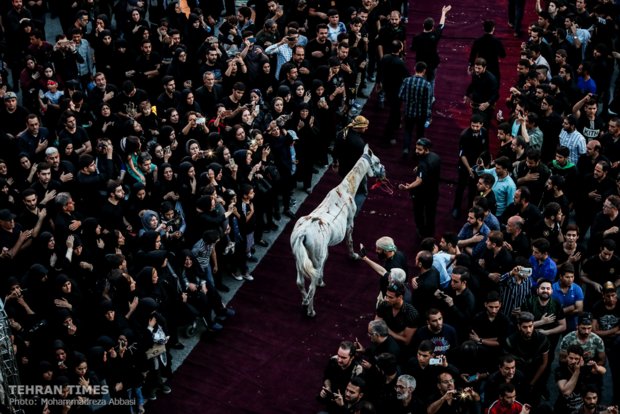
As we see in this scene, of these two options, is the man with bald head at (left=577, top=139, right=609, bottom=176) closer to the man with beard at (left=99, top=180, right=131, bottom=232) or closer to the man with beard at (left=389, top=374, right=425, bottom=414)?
the man with beard at (left=389, top=374, right=425, bottom=414)

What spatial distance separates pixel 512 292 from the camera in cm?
1227

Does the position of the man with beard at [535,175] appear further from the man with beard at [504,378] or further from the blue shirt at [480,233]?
the man with beard at [504,378]

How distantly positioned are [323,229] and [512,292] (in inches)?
107

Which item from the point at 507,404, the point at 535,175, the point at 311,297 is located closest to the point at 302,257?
the point at 311,297

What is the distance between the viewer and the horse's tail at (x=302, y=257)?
13.3 m

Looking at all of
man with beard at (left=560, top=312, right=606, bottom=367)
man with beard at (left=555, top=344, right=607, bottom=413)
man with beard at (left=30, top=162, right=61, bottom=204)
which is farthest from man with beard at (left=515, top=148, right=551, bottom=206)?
man with beard at (left=30, top=162, right=61, bottom=204)

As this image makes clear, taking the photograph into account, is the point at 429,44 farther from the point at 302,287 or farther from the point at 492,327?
the point at 492,327

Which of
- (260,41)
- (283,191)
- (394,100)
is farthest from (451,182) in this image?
(260,41)

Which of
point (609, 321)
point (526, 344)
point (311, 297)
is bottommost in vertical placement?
point (311, 297)

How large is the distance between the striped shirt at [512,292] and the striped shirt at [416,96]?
194 inches

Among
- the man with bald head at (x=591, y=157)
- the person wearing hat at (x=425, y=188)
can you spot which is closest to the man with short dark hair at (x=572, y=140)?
the man with bald head at (x=591, y=157)

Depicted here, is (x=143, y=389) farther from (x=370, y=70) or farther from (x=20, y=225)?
(x=370, y=70)

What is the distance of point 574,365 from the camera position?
36.1 ft

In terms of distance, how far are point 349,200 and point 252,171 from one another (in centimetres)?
148
